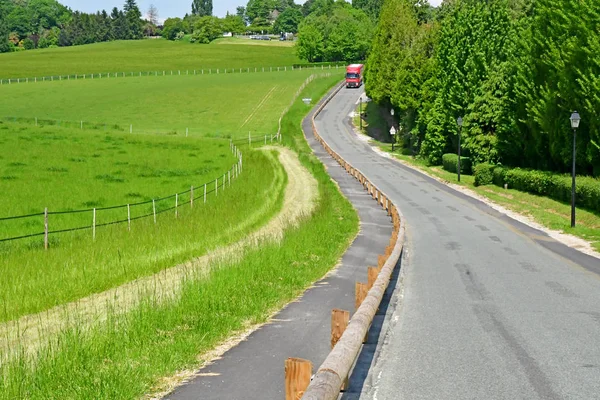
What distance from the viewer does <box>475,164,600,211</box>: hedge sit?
122 ft

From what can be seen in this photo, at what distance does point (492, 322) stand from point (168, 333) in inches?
233

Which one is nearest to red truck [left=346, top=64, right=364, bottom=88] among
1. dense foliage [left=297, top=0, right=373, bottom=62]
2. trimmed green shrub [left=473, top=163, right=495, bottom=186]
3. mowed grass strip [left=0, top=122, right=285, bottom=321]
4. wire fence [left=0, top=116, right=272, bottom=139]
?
wire fence [left=0, top=116, right=272, bottom=139]

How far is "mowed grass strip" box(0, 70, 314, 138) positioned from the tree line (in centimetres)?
2067

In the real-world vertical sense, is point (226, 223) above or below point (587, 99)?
below

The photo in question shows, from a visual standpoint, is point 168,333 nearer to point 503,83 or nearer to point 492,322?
point 492,322

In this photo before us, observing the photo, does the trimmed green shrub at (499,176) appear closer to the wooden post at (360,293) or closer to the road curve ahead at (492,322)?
the road curve ahead at (492,322)

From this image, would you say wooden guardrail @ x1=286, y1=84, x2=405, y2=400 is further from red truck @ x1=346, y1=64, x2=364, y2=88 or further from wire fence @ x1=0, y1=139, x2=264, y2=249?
red truck @ x1=346, y1=64, x2=364, y2=88

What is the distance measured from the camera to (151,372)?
10.2 m

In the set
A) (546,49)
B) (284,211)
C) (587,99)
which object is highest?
(546,49)

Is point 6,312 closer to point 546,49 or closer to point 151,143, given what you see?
point 546,49

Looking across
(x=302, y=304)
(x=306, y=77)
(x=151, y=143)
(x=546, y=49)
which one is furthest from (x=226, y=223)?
(x=306, y=77)

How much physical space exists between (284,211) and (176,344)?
24601 millimetres

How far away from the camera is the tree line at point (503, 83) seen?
41.3m

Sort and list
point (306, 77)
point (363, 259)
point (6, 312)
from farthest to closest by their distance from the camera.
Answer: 1. point (306, 77)
2. point (363, 259)
3. point (6, 312)
